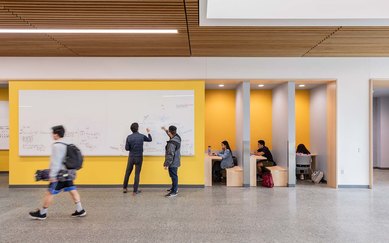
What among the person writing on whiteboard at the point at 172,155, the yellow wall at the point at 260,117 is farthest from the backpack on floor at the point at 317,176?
the person writing on whiteboard at the point at 172,155

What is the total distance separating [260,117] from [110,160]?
17.1 feet

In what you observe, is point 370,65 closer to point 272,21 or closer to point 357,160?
point 357,160

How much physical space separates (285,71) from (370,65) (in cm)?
224

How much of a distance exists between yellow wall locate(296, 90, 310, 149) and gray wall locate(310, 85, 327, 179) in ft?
0.73

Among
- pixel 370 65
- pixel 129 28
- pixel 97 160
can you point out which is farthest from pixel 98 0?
pixel 370 65

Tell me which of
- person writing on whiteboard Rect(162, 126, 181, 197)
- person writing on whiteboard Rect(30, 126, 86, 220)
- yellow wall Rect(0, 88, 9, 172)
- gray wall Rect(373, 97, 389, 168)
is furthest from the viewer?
gray wall Rect(373, 97, 389, 168)

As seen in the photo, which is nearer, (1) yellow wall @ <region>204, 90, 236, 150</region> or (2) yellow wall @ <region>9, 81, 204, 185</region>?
(2) yellow wall @ <region>9, 81, 204, 185</region>

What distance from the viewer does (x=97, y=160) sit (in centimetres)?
807

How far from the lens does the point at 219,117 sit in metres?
10.5

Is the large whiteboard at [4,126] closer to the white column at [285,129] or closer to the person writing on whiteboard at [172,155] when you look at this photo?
the person writing on whiteboard at [172,155]

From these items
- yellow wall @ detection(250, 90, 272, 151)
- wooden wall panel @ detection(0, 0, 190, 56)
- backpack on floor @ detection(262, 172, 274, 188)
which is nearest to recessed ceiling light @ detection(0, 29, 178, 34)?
wooden wall panel @ detection(0, 0, 190, 56)

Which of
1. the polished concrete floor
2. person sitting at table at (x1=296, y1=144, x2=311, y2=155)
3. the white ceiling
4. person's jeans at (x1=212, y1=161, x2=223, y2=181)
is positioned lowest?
the polished concrete floor

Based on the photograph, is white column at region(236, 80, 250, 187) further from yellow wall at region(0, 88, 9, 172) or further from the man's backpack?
yellow wall at region(0, 88, 9, 172)

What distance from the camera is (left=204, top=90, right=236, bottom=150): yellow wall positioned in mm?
10516
